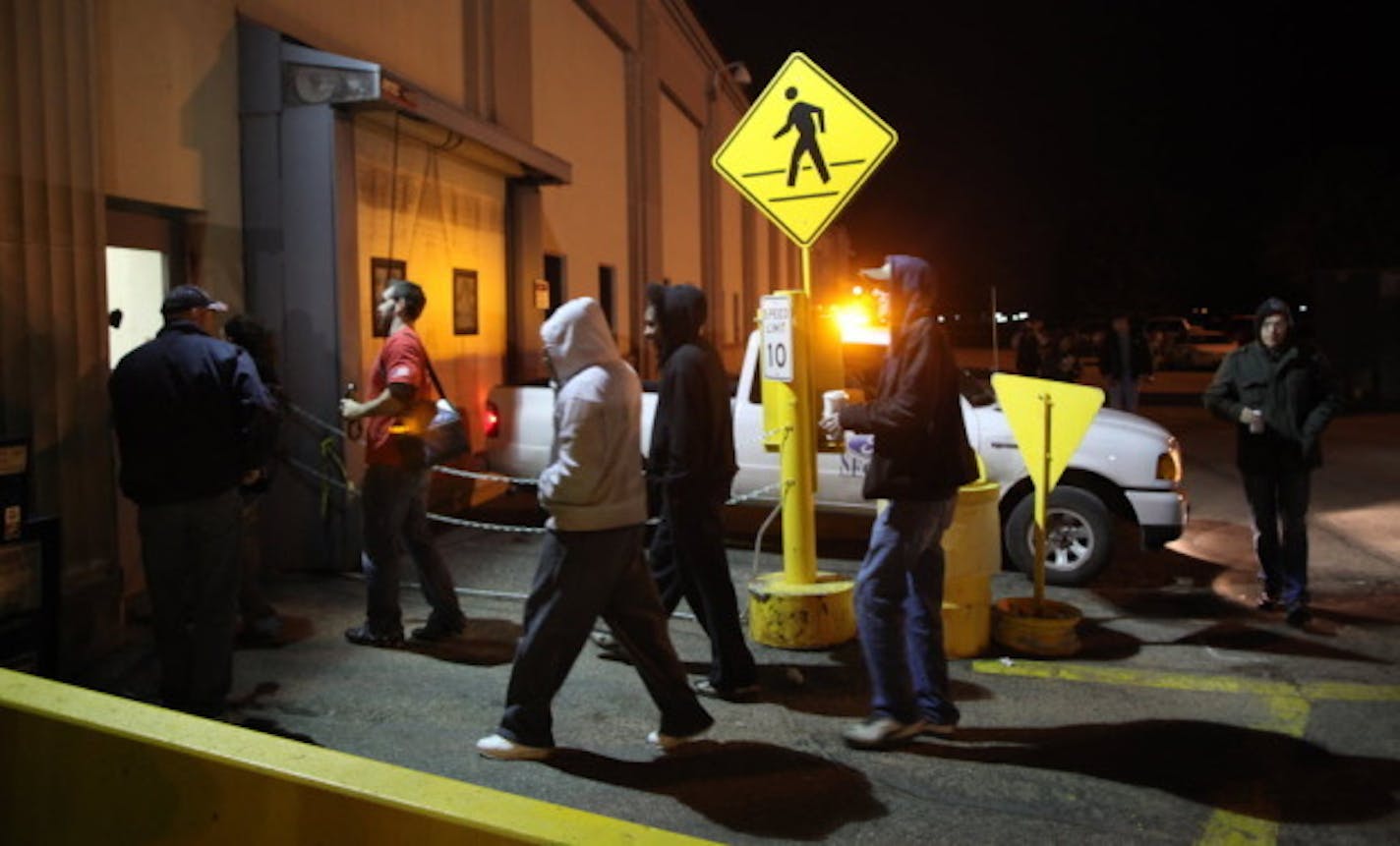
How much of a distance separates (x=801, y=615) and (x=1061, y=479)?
2.81 m

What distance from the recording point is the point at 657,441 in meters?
5.70

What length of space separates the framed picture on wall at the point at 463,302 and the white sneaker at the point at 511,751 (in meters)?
6.42

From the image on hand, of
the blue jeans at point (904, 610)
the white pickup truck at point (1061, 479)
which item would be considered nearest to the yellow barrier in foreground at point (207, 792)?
the blue jeans at point (904, 610)

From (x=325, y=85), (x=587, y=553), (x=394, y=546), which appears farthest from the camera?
(x=325, y=85)

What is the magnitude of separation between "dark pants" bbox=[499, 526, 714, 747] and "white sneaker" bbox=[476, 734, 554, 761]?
2 centimetres

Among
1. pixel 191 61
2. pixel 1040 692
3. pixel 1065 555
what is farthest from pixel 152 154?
pixel 1065 555

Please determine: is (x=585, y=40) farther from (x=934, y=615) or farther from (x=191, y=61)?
(x=934, y=615)

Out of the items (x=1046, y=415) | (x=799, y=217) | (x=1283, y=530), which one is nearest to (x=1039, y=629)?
(x=1046, y=415)

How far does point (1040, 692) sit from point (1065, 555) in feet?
8.43

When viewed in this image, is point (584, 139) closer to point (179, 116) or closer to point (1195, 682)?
point (179, 116)

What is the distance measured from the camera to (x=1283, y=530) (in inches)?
276

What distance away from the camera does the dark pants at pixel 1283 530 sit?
695cm

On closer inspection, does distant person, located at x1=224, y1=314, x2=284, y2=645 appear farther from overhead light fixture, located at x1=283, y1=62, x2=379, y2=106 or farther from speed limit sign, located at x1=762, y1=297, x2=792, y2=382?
speed limit sign, located at x1=762, y1=297, x2=792, y2=382

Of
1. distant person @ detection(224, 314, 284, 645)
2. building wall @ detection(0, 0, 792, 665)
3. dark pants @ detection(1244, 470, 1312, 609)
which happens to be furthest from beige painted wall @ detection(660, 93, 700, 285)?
dark pants @ detection(1244, 470, 1312, 609)
